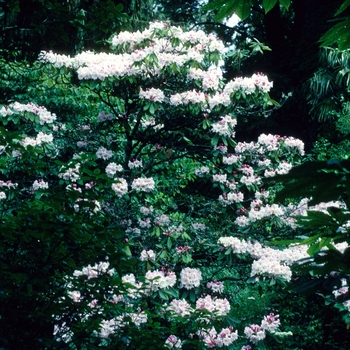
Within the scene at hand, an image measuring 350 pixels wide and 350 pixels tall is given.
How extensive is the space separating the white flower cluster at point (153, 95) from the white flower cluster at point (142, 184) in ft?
2.01

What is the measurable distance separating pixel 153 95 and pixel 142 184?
0.68 m

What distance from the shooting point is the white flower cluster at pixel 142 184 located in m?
3.48

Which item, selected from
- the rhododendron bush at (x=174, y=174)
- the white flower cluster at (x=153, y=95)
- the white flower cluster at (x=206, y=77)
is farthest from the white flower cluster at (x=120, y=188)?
the white flower cluster at (x=206, y=77)

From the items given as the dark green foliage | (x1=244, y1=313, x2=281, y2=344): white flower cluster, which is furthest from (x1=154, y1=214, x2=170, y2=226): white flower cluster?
the dark green foliage

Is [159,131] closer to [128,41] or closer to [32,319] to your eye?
[128,41]

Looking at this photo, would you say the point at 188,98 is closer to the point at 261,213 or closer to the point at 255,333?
the point at 261,213

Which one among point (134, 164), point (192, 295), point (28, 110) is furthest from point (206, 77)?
point (192, 295)

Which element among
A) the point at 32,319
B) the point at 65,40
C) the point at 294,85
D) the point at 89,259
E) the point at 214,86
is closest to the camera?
the point at 32,319

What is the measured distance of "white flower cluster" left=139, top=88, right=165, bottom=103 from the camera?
3.62 meters

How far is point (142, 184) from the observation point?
349 centimetres

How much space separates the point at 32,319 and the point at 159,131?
2.46 meters

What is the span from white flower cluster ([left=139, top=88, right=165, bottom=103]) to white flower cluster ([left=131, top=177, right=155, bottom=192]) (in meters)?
0.61

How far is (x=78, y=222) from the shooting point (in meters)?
1.91

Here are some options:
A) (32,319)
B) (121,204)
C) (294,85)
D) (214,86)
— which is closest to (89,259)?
(32,319)
